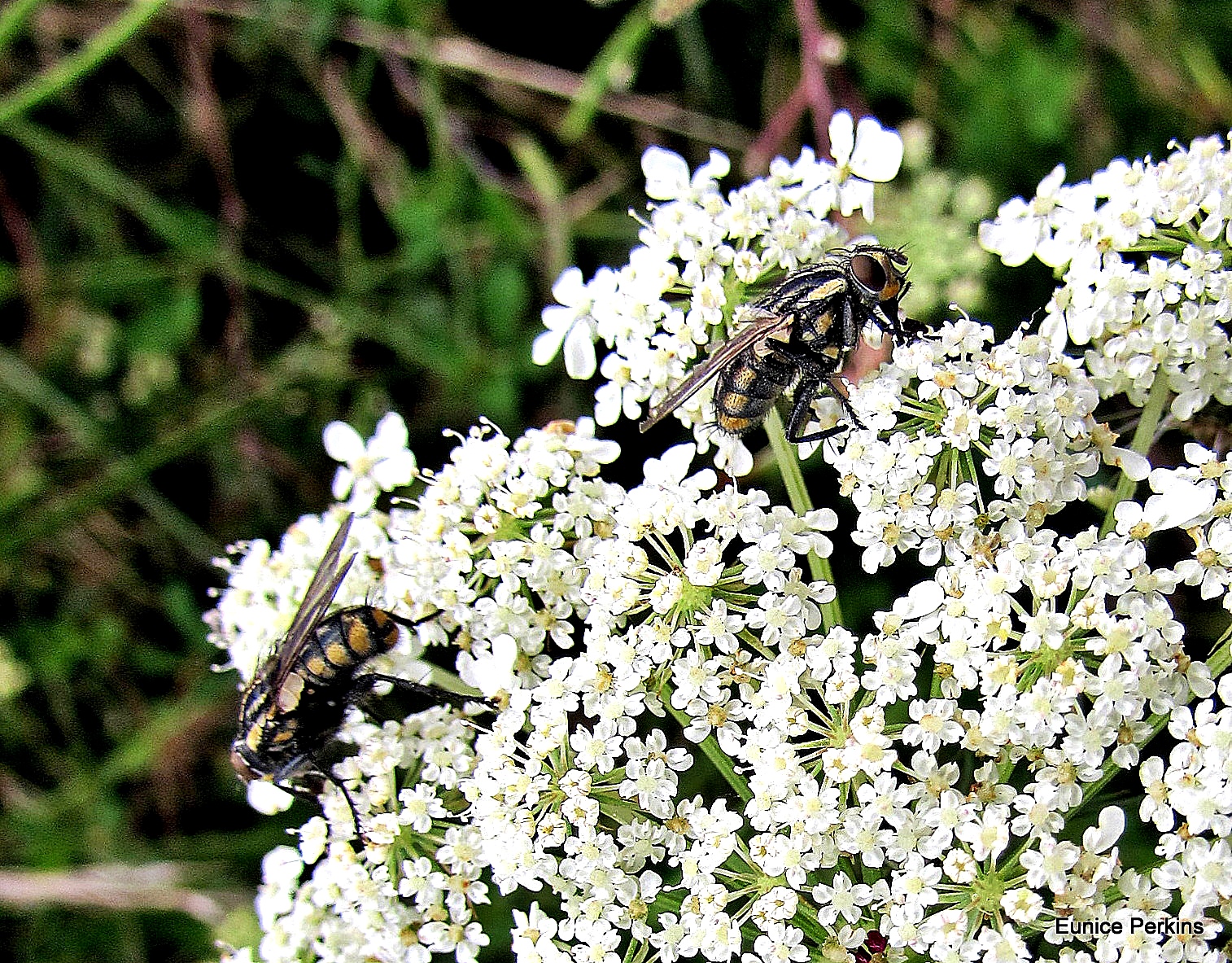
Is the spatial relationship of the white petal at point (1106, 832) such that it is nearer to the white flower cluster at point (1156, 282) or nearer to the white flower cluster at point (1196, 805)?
the white flower cluster at point (1196, 805)

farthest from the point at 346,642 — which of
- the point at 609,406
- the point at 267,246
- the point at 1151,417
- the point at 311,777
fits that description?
the point at 267,246

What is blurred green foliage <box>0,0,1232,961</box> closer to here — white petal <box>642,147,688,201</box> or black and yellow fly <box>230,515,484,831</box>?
white petal <box>642,147,688,201</box>

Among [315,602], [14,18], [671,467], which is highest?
[14,18]

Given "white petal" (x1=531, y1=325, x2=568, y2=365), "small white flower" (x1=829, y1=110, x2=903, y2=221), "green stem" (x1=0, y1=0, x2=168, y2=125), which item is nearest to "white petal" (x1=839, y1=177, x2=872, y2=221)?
"small white flower" (x1=829, y1=110, x2=903, y2=221)

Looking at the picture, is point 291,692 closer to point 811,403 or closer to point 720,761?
point 720,761

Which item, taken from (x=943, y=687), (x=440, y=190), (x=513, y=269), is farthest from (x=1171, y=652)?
(x=440, y=190)

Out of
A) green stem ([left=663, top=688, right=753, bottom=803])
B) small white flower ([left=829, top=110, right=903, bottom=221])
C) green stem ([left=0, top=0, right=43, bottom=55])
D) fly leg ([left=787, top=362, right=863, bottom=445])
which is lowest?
green stem ([left=663, top=688, right=753, bottom=803])

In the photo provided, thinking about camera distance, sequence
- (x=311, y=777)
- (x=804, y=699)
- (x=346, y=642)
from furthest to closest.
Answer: (x=311, y=777) < (x=346, y=642) < (x=804, y=699)
